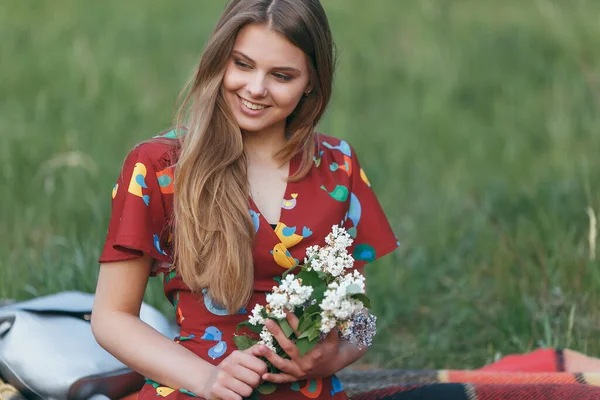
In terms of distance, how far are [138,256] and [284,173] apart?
0.50 metres

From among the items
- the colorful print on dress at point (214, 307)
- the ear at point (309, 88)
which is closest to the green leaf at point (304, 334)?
the colorful print on dress at point (214, 307)

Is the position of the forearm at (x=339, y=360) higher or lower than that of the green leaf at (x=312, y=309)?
lower


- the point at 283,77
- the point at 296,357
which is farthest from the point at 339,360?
the point at 283,77

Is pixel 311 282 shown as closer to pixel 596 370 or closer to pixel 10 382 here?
pixel 10 382

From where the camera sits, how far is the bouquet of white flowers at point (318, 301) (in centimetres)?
236

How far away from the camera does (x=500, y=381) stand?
3.44 metres

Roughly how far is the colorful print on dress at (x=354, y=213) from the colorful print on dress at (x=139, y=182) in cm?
64

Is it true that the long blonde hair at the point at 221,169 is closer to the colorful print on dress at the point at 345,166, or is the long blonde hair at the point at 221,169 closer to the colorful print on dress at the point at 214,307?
the colorful print on dress at the point at 214,307

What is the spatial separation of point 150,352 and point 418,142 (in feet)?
12.7

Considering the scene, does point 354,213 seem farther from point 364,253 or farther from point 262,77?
point 262,77

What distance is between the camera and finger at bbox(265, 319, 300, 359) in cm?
244

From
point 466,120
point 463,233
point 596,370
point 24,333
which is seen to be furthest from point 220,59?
point 466,120

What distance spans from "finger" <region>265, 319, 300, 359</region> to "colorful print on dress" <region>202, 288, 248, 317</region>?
275mm

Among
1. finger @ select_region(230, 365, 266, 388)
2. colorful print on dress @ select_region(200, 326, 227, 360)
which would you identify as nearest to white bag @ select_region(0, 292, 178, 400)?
colorful print on dress @ select_region(200, 326, 227, 360)
